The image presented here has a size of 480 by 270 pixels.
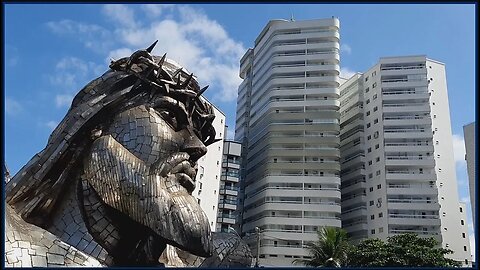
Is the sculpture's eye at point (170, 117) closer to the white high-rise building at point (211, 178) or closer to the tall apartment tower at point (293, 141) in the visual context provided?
the tall apartment tower at point (293, 141)

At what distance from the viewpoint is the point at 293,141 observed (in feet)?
184

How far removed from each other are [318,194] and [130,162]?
144ft

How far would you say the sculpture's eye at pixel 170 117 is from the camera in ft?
34.8

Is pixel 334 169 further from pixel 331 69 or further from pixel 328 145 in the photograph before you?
pixel 331 69

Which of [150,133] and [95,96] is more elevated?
[95,96]

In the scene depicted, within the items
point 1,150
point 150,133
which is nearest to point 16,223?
point 1,150

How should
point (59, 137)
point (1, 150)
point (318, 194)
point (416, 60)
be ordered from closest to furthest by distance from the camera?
point (1, 150), point (59, 137), point (318, 194), point (416, 60)

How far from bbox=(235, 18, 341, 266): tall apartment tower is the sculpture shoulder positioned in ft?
137

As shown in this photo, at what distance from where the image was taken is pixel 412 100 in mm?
54562

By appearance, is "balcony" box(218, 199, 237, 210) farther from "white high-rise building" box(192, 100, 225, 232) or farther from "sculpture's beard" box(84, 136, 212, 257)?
"sculpture's beard" box(84, 136, 212, 257)

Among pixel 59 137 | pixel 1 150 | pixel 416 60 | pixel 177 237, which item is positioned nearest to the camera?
pixel 1 150

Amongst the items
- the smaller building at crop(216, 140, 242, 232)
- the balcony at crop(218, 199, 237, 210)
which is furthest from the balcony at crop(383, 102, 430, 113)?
the balcony at crop(218, 199, 237, 210)

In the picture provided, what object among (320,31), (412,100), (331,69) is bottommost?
(412,100)

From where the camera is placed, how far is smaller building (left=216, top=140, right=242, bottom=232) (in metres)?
58.8
